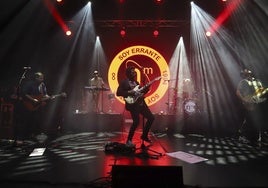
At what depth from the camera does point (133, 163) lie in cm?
525

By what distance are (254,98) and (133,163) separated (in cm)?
444

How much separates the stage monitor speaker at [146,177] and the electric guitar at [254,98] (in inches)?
215

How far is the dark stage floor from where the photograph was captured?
11.3 ft

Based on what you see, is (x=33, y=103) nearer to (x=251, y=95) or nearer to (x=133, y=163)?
(x=133, y=163)

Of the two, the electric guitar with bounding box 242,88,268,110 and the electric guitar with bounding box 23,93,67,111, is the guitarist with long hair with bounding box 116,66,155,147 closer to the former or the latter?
the electric guitar with bounding box 242,88,268,110

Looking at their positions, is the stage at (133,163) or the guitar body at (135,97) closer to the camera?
the stage at (133,163)

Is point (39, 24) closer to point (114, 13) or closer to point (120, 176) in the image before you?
point (114, 13)

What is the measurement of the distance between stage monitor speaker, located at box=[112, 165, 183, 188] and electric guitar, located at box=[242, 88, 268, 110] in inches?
215

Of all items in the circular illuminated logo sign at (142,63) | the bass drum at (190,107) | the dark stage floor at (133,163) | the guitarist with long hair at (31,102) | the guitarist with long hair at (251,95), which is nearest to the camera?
the dark stage floor at (133,163)

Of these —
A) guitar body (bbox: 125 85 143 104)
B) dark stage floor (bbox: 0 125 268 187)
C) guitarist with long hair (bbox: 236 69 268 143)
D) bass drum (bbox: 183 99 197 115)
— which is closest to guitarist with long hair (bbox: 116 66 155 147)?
guitar body (bbox: 125 85 143 104)

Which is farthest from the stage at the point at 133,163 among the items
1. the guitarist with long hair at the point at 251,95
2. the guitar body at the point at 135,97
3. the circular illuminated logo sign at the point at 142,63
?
the circular illuminated logo sign at the point at 142,63

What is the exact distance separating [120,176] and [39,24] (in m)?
9.52

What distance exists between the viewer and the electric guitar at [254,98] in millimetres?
7618

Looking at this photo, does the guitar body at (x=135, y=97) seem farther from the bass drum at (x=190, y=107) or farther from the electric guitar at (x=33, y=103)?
the bass drum at (x=190, y=107)
